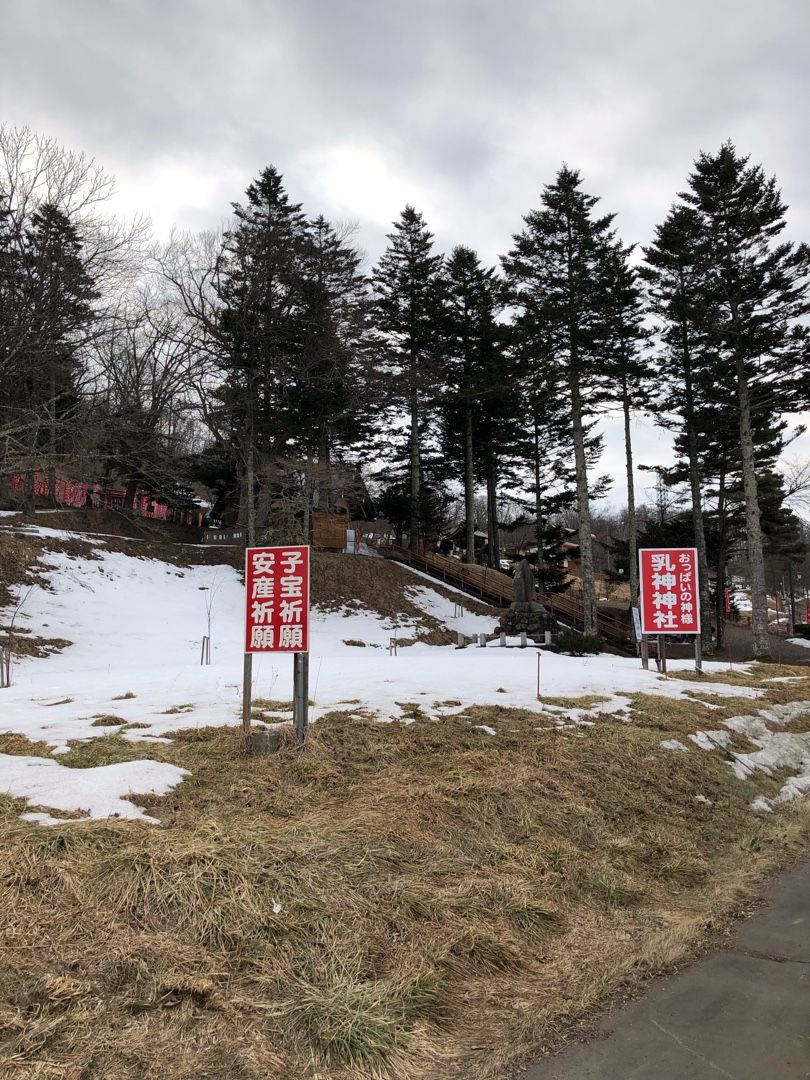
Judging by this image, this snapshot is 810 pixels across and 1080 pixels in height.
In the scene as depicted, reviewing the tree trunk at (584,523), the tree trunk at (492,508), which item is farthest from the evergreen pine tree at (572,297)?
the tree trunk at (492,508)

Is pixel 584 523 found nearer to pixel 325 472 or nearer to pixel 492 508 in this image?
pixel 325 472

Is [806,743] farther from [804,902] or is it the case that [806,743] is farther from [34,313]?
[34,313]

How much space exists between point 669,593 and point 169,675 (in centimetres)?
915

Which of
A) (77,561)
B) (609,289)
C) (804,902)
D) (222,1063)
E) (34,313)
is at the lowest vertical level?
(804,902)

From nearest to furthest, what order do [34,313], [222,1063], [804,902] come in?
[222,1063] → [804,902] → [34,313]

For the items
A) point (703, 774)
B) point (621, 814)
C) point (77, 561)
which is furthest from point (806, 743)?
point (77, 561)

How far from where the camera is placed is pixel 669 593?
1220 cm

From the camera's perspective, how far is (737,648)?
108ft

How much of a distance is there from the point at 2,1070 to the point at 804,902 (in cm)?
487

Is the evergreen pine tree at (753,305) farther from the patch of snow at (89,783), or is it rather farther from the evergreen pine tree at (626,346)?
the patch of snow at (89,783)

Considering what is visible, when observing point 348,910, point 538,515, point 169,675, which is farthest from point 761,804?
point 538,515

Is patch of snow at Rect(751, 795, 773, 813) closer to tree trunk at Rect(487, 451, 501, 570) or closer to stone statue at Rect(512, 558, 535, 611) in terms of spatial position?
stone statue at Rect(512, 558, 535, 611)

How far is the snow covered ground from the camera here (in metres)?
5.96

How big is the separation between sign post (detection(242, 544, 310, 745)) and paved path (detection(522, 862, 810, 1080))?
357 cm
